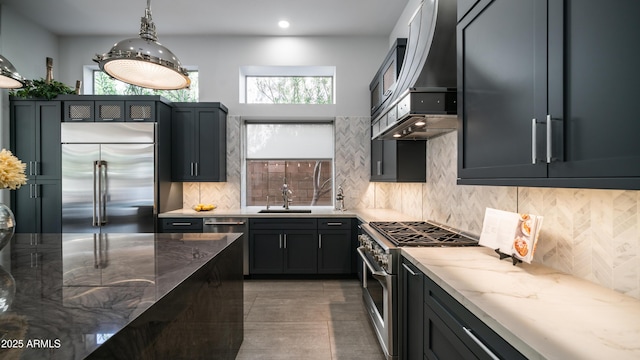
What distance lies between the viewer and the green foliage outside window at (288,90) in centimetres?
464

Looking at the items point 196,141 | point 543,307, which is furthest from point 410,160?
point 196,141

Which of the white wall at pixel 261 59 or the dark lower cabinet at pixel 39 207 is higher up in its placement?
the white wall at pixel 261 59

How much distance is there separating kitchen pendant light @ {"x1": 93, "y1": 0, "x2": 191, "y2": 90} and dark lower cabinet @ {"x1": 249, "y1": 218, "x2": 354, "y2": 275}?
213 centimetres

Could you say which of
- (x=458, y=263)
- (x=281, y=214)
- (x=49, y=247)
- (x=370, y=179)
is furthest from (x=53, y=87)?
(x=458, y=263)

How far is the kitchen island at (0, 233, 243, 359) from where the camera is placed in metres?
0.78

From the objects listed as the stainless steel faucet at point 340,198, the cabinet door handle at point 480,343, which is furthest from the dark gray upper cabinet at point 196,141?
the cabinet door handle at point 480,343

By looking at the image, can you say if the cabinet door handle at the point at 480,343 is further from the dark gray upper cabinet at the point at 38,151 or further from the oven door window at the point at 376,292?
the dark gray upper cabinet at the point at 38,151

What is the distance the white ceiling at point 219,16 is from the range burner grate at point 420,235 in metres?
2.61

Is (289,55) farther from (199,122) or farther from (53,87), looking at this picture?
(53,87)

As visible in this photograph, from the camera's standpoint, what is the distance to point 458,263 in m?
1.58

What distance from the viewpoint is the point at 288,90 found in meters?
4.64

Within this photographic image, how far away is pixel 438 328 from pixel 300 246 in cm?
263

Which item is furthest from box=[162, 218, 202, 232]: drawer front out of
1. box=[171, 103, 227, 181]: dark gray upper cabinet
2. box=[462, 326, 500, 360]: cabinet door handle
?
box=[462, 326, 500, 360]: cabinet door handle

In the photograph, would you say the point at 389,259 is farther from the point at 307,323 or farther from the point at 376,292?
the point at 307,323
